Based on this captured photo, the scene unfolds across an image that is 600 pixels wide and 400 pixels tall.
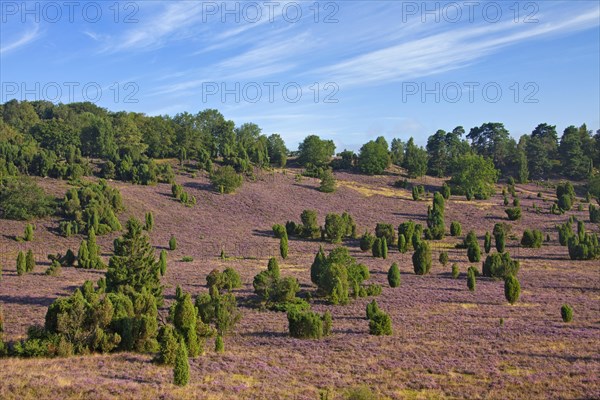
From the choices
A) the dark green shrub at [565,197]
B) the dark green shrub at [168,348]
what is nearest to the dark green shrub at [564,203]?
the dark green shrub at [565,197]

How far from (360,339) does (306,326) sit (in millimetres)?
2815

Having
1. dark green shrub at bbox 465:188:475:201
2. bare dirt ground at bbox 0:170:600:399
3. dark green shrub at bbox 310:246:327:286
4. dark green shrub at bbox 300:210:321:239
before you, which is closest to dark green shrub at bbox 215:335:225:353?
bare dirt ground at bbox 0:170:600:399

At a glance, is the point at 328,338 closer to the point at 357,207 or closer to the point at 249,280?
the point at 249,280

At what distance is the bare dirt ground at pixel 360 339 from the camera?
18062 millimetres

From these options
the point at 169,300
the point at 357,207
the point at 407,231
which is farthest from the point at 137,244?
the point at 357,207

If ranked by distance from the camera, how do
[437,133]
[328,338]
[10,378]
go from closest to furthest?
[10,378]
[328,338]
[437,133]

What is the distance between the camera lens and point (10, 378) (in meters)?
17.0

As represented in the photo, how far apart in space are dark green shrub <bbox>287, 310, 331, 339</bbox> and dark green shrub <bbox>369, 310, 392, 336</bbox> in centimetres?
265

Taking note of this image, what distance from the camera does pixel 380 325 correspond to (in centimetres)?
2664

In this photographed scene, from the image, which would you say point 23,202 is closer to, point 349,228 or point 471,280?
point 349,228

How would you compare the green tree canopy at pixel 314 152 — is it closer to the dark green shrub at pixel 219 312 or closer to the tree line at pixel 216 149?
the tree line at pixel 216 149

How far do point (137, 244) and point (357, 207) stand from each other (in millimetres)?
56222

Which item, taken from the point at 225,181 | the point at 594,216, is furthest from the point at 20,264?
the point at 594,216

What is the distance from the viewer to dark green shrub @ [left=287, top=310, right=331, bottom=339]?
1034 inches
